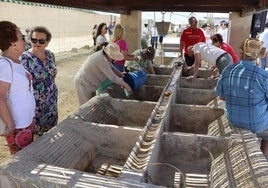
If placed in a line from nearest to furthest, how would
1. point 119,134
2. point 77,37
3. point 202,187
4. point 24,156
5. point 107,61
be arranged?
point 24,156, point 202,187, point 119,134, point 107,61, point 77,37

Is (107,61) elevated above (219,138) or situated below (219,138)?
above

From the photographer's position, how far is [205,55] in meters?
5.54

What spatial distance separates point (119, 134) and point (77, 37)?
73.4 feet

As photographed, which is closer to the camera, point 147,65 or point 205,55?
point 205,55

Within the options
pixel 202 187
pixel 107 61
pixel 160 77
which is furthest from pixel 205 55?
pixel 202 187

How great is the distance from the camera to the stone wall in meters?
14.3

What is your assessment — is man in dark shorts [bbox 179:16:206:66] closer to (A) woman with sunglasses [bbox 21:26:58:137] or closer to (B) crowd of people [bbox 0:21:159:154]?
(B) crowd of people [bbox 0:21:159:154]

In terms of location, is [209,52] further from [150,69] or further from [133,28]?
[133,28]

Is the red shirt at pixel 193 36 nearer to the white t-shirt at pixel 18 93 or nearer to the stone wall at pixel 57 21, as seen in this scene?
the stone wall at pixel 57 21

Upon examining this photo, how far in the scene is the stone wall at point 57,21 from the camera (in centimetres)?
1430

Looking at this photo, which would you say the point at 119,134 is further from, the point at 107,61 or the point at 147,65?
the point at 147,65

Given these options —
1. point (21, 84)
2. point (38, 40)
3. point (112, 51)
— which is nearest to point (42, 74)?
point (38, 40)

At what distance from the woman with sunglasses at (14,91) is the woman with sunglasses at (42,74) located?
0.38 meters

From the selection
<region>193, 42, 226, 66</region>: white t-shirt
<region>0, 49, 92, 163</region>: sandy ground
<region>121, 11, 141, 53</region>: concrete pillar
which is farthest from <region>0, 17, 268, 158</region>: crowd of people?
<region>121, 11, 141, 53</region>: concrete pillar
